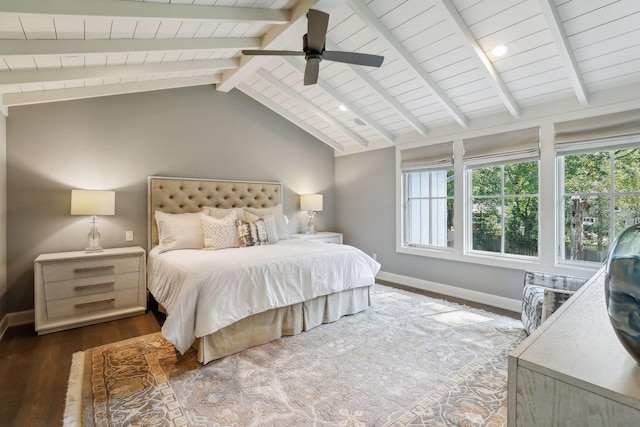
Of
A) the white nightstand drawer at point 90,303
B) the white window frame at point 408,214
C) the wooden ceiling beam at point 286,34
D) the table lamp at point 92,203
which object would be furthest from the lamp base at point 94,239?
the white window frame at point 408,214

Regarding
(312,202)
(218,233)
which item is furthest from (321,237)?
(218,233)

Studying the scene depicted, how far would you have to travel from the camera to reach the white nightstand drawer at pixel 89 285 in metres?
2.85

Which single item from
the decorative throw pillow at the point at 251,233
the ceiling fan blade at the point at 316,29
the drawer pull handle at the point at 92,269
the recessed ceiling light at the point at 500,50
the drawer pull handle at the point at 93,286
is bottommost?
the drawer pull handle at the point at 93,286

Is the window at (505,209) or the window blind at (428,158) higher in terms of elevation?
the window blind at (428,158)

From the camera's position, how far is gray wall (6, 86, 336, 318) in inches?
121

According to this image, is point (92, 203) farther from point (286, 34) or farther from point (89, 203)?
point (286, 34)

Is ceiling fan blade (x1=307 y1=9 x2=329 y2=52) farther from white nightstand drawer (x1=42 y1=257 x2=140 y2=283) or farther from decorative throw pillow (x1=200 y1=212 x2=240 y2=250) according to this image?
white nightstand drawer (x1=42 y1=257 x2=140 y2=283)

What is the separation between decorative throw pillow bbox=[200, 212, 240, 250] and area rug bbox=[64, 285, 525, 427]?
40.2 inches

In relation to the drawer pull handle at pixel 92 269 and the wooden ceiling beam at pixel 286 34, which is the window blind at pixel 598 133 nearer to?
the wooden ceiling beam at pixel 286 34

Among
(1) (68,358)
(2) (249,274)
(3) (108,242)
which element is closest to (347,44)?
(2) (249,274)

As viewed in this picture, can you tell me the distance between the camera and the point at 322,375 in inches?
84.7

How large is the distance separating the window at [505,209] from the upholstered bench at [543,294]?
63 centimetres

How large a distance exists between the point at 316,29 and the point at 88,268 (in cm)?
302

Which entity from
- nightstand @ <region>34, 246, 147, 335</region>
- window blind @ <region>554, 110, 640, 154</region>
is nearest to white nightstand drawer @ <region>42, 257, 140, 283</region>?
nightstand @ <region>34, 246, 147, 335</region>
